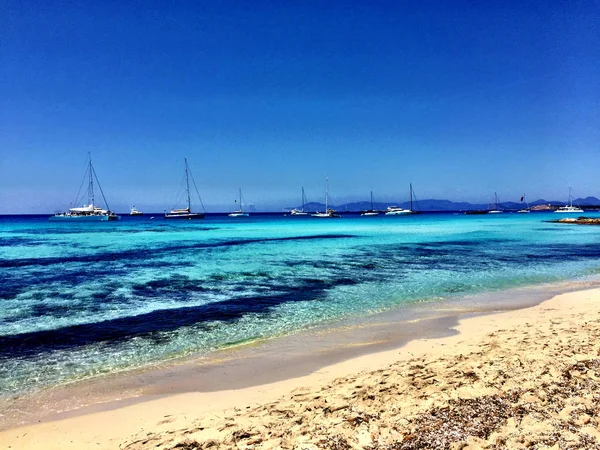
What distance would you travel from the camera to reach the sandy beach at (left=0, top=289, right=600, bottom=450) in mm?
4613

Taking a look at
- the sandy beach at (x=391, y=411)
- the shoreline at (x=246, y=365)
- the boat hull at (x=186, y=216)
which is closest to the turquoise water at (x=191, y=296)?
the shoreline at (x=246, y=365)

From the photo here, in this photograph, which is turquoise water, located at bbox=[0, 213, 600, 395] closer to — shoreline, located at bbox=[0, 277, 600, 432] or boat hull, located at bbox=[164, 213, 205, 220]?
shoreline, located at bbox=[0, 277, 600, 432]

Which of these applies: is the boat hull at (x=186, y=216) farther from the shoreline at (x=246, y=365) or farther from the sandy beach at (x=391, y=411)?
A: the sandy beach at (x=391, y=411)

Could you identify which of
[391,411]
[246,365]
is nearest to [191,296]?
[246,365]

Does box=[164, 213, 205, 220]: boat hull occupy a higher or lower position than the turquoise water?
higher

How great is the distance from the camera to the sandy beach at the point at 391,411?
4613mm

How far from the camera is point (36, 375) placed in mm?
7855

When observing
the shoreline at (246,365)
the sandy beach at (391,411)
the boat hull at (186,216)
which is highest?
the boat hull at (186,216)

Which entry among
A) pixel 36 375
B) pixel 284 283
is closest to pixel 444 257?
pixel 284 283

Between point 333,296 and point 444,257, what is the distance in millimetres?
15948

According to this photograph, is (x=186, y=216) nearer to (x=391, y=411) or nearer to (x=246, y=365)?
(x=246, y=365)

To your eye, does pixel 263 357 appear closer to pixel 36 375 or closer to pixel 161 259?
pixel 36 375

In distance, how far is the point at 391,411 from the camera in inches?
209

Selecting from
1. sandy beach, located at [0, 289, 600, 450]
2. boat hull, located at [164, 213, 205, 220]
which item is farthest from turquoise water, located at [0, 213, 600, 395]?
boat hull, located at [164, 213, 205, 220]
